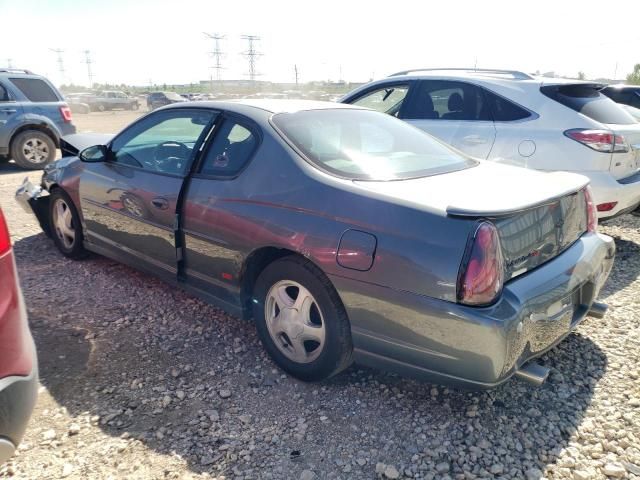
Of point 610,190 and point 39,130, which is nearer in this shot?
point 610,190

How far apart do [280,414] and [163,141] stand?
2234mm

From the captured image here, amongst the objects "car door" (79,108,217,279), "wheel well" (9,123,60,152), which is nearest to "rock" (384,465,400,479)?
"car door" (79,108,217,279)

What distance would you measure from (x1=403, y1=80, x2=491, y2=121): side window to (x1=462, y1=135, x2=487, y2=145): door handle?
0.21m

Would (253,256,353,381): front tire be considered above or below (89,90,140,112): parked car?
above

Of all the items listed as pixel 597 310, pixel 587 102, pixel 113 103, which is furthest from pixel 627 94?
pixel 113 103

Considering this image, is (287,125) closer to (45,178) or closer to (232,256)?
(232,256)

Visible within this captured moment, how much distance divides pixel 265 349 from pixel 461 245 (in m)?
1.39

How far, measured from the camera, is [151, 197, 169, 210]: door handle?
331 cm

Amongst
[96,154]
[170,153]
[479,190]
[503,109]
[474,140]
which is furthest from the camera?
[474,140]

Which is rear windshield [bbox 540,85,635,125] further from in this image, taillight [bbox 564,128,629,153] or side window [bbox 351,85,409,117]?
side window [bbox 351,85,409,117]

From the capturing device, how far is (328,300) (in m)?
2.57

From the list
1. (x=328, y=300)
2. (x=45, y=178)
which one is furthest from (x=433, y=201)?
(x=45, y=178)

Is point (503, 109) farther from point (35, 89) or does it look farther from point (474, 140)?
point (35, 89)

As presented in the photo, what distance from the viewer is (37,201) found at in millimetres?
4836
